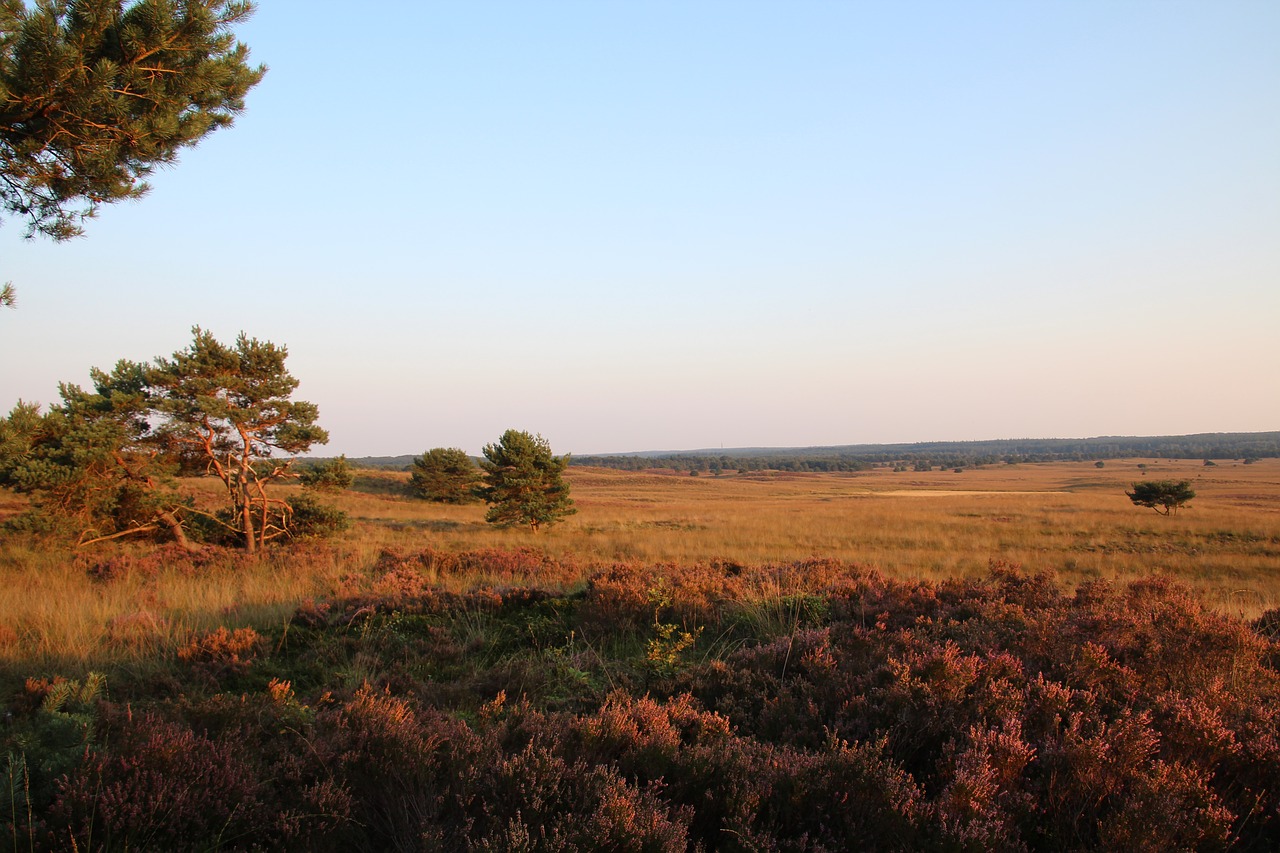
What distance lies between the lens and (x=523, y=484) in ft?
78.4

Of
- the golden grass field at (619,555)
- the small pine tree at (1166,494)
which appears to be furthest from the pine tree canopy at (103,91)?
the small pine tree at (1166,494)

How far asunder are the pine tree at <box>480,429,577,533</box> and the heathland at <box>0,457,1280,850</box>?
51.1ft

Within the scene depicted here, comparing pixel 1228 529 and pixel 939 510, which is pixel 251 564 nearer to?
pixel 1228 529

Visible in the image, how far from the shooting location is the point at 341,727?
3.11m

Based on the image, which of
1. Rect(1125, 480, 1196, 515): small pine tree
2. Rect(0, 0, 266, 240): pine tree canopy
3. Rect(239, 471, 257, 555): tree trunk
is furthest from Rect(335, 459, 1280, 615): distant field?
Rect(0, 0, 266, 240): pine tree canopy

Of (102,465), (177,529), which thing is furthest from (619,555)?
(102,465)

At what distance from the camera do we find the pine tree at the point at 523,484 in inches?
930

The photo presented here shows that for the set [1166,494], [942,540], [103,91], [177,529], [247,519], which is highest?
[103,91]

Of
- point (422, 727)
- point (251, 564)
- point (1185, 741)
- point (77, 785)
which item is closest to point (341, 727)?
point (422, 727)

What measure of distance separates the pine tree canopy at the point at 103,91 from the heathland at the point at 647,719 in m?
4.62

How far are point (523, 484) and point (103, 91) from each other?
1874 cm

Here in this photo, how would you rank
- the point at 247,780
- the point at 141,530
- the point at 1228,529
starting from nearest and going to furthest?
the point at 247,780
the point at 141,530
the point at 1228,529

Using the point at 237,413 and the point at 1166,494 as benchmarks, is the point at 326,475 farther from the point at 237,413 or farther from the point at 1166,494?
the point at 1166,494

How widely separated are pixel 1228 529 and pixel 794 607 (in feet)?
80.3
